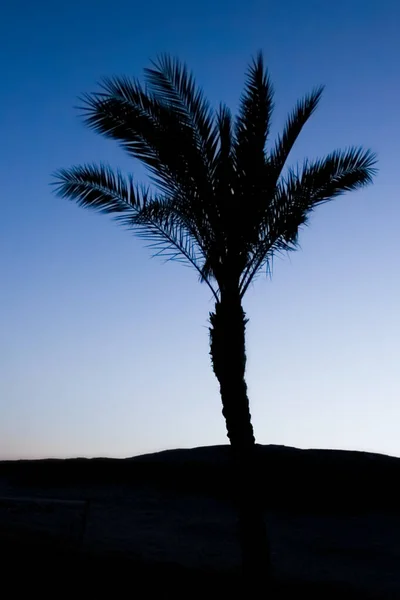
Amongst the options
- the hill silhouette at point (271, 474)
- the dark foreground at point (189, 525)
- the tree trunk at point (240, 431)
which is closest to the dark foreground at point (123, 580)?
the dark foreground at point (189, 525)

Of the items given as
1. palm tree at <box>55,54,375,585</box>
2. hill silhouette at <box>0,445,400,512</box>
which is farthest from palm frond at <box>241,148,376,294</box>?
hill silhouette at <box>0,445,400,512</box>

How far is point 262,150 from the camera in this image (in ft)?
40.7

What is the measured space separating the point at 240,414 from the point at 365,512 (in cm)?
753

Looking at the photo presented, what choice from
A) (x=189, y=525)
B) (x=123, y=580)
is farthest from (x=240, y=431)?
(x=189, y=525)

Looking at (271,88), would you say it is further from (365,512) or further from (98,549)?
(365,512)

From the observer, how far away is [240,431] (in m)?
11.5

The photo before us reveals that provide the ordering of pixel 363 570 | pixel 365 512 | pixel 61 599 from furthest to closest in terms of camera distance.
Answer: pixel 365 512, pixel 363 570, pixel 61 599

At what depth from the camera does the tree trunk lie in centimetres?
1114

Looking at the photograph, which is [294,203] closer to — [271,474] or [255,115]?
[255,115]

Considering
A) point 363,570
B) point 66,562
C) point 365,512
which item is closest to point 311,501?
point 365,512

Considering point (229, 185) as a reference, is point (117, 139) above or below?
above

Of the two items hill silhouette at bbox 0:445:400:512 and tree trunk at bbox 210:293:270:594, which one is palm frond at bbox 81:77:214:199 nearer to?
tree trunk at bbox 210:293:270:594

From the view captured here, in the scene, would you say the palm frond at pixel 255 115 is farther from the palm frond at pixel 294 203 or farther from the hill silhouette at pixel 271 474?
the hill silhouette at pixel 271 474

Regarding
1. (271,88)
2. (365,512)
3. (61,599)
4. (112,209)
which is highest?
(271,88)
